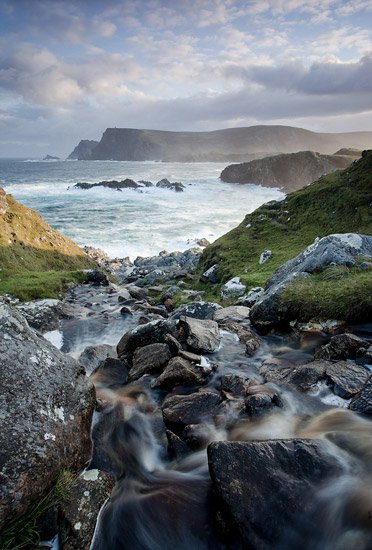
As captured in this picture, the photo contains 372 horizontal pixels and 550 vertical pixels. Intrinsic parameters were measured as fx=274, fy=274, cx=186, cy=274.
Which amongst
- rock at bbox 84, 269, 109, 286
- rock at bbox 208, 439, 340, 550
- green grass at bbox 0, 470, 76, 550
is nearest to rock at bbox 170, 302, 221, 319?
rock at bbox 208, 439, 340, 550

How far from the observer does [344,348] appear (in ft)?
20.6

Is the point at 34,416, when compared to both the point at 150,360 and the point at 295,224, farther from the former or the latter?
the point at 295,224

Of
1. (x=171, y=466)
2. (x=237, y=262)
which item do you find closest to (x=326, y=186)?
(x=237, y=262)

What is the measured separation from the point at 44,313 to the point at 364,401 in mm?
12487

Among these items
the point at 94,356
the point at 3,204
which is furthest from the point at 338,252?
the point at 3,204

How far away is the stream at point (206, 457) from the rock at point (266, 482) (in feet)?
0.29

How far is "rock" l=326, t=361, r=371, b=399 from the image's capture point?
527 centimetres

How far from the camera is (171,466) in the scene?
4785 mm

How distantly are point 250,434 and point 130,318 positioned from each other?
31.2ft

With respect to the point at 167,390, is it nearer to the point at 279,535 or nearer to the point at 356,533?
the point at 279,535

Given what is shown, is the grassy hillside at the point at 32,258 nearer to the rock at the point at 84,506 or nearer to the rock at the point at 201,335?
the rock at the point at 201,335

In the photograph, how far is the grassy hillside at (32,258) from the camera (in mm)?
15441

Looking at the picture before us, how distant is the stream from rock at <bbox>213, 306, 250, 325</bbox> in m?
1.86

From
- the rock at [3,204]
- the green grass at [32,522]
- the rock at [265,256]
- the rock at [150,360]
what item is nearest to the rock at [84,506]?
the green grass at [32,522]
